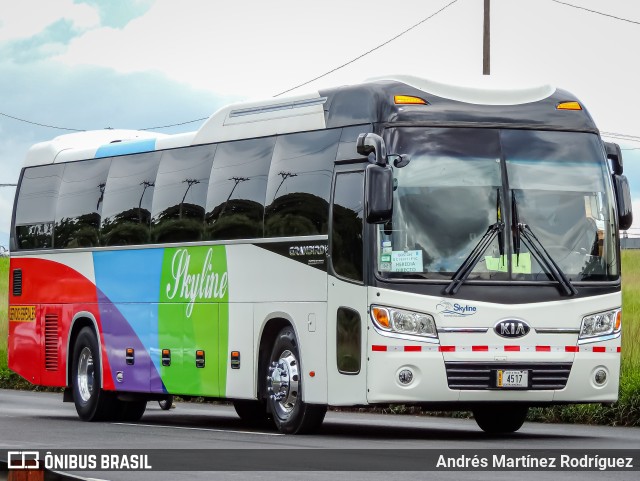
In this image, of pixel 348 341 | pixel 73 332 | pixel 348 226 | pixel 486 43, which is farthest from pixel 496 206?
pixel 486 43

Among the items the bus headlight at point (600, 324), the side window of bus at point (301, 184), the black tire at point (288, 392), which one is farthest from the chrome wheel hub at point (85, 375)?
the bus headlight at point (600, 324)

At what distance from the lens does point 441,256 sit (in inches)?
660

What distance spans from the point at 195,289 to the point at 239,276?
1.13 metres

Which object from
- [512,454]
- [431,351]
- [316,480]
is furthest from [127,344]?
[316,480]

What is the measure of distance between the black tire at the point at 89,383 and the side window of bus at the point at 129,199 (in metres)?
1.38

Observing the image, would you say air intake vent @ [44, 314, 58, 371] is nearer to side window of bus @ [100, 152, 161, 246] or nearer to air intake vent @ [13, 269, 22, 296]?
air intake vent @ [13, 269, 22, 296]

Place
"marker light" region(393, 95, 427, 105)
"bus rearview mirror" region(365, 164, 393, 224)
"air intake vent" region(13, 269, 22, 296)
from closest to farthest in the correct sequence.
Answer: "bus rearview mirror" region(365, 164, 393, 224) → "marker light" region(393, 95, 427, 105) → "air intake vent" region(13, 269, 22, 296)

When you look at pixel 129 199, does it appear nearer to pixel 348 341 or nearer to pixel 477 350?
pixel 348 341

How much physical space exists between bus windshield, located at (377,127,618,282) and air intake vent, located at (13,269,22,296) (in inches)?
369

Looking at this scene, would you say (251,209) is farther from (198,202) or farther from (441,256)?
(441,256)

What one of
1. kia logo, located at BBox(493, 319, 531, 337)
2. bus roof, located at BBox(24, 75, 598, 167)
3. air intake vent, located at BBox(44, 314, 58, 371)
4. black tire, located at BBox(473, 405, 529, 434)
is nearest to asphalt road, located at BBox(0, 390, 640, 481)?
black tire, located at BBox(473, 405, 529, 434)

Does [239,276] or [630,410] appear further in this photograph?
[630,410]

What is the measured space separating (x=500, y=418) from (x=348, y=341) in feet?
9.50

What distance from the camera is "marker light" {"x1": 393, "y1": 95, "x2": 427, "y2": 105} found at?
17.2 meters
